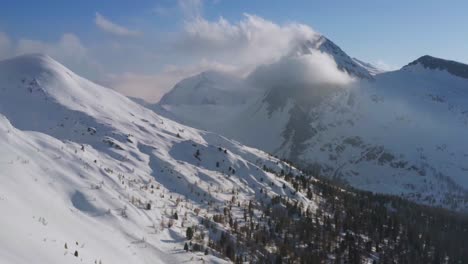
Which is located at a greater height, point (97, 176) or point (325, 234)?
point (97, 176)

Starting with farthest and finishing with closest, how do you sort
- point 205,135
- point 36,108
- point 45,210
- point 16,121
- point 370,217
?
point 205,135
point 370,217
point 36,108
point 16,121
point 45,210

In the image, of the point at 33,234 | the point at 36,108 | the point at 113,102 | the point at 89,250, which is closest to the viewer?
the point at 33,234

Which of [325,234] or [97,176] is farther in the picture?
[325,234]

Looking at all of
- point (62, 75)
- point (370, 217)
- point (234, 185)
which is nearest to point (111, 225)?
point (234, 185)

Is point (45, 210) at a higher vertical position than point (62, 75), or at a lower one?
lower

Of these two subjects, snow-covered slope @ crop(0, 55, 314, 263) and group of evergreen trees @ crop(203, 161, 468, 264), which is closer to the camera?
snow-covered slope @ crop(0, 55, 314, 263)

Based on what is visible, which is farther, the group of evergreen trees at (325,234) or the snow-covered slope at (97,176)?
the group of evergreen trees at (325,234)

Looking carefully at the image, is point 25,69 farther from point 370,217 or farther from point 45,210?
point 370,217

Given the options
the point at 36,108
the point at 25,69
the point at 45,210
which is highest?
the point at 25,69
